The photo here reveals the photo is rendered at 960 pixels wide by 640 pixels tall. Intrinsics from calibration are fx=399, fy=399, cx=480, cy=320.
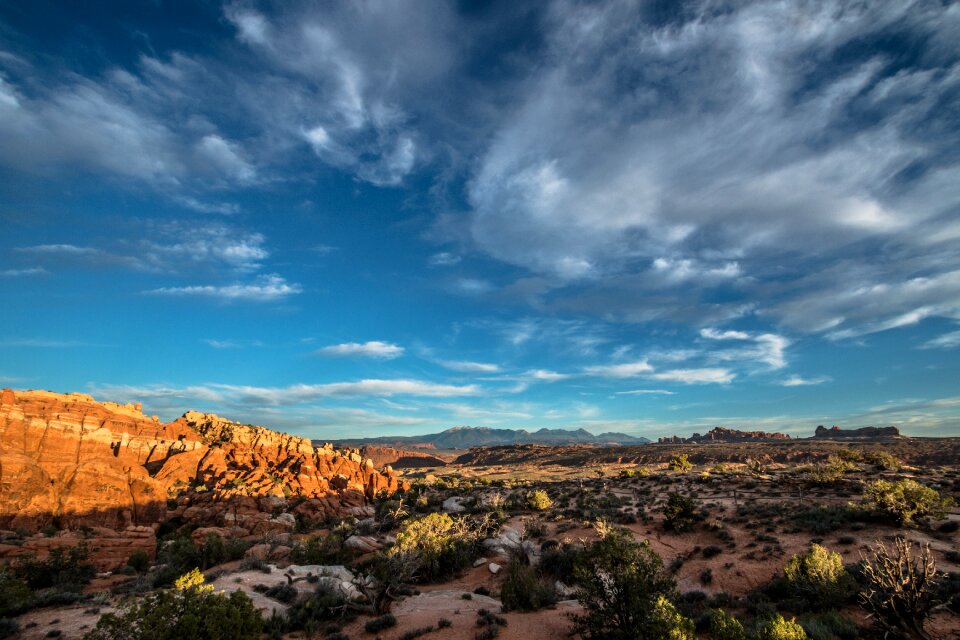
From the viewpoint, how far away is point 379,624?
16.9 metres

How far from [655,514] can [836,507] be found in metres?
11.4

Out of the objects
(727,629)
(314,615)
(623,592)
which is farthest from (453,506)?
(727,629)

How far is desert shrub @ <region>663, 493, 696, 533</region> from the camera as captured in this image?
1074 inches

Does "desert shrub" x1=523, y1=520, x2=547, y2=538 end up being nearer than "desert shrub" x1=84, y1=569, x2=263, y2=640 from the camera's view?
No

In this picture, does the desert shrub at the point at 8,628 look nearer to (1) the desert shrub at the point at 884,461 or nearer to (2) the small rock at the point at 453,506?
(2) the small rock at the point at 453,506

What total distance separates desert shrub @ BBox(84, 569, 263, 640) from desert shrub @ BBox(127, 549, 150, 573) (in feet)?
70.8

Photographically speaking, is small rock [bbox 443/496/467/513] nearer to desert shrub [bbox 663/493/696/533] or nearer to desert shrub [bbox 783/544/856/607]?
desert shrub [bbox 663/493/696/533]

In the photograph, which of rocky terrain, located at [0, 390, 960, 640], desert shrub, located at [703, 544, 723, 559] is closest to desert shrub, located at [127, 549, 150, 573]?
rocky terrain, located at [0, 390, 960, 640]

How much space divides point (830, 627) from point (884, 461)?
1530 inches

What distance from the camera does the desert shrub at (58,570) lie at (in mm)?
22156

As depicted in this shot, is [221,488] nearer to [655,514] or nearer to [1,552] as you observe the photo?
[1,552]

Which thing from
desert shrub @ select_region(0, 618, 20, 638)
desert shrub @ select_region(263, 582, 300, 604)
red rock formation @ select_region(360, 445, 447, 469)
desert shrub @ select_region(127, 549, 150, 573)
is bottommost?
red rock formation @ select_region(360, 445, 447, 469)

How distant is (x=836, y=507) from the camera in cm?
2583

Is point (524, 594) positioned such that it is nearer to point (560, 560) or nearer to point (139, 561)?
point (560, 560)
